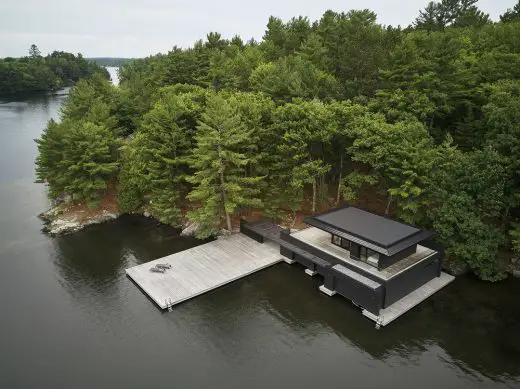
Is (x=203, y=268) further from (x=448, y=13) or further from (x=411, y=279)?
(x=448, y=13)

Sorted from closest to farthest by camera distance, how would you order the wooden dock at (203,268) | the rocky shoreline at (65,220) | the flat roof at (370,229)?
the flat roof at (370,229) < the wooden dock at (203,268) < the rocky shoreline at (65,220)

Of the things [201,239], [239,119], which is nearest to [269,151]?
[239,119]

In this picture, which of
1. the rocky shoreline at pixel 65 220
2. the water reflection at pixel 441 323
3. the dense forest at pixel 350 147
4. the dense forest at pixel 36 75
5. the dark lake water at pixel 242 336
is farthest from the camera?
the dense forest at pixel 36 75

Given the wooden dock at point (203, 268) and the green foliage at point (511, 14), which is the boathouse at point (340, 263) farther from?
the green foliage at point (511, 14)

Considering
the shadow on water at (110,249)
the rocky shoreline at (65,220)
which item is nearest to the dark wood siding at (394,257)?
the shadow on water at (110,249)

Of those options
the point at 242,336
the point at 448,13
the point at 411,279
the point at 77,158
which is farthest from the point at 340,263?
the point at 448,13
